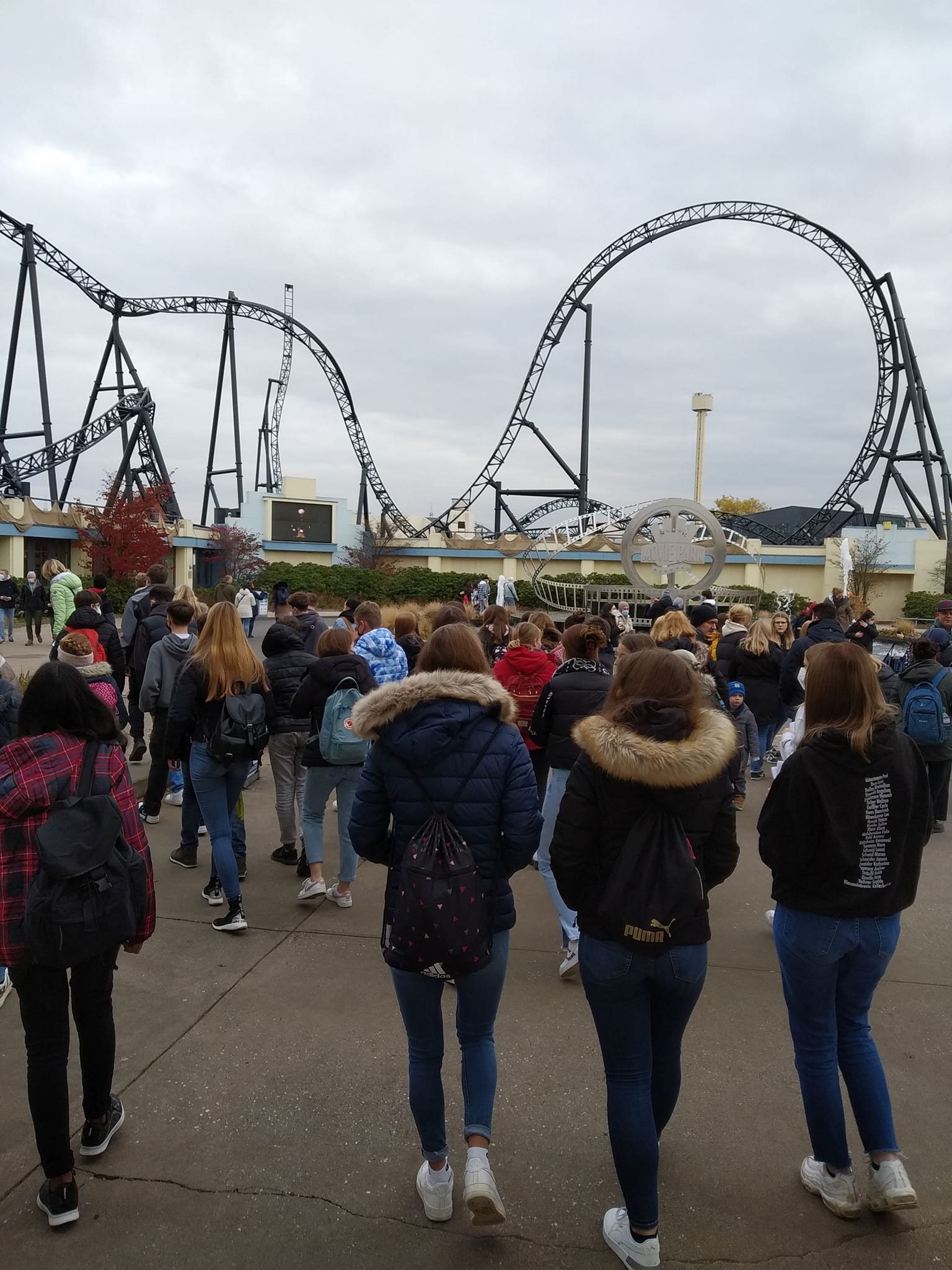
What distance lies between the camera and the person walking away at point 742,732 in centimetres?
684

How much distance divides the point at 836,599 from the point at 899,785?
11.9m

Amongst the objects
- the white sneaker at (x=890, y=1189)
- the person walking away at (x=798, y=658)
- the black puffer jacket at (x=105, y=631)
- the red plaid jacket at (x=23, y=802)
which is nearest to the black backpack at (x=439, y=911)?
the red plaid jacket at (x=23, y=802)

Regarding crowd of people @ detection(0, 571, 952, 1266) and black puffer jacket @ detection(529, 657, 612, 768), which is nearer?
crowd of people @ detection(0, 571, 952, 1266)

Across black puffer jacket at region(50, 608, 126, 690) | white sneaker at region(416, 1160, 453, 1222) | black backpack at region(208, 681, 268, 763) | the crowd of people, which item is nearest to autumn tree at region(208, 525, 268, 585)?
black puffer jacket at region(50, 608, 126, 690)

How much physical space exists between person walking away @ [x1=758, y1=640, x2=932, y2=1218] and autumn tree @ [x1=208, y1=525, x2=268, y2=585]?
34581mm

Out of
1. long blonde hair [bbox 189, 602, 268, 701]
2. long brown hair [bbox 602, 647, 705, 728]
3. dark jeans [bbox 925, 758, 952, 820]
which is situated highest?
long brown hair [bbox 602, 647, 705, 728]

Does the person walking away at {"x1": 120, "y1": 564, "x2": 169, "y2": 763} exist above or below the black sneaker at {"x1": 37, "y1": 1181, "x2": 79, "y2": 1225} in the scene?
above

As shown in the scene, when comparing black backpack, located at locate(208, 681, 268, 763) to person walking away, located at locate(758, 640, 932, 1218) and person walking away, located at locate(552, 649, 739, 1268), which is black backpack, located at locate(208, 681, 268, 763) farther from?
person walking away, located at locate(758, 640, 932, 1218)

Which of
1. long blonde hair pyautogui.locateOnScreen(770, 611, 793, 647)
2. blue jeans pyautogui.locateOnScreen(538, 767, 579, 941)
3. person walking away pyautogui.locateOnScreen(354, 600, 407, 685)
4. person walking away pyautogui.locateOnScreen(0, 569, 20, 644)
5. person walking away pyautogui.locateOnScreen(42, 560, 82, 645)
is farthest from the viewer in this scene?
person walking away pyautogui.locateOnScreen(0, 569, 20, 644)

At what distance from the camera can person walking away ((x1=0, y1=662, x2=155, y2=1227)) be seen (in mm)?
2514

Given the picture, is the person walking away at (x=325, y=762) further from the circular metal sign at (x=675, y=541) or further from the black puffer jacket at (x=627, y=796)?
the circular metal sign at (x=675, y=541)

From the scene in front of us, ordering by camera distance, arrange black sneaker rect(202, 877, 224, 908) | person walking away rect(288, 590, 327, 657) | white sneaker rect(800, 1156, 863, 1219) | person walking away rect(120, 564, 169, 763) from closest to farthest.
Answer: white sneaker rect(800, 1156, 863, 1219) → black sneaker rect(202, 877, 224, 908) → person walking away rect(288, 590, 327, 657) → person walking away rect(120, 564, 169, 763)

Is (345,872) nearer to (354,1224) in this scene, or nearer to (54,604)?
(354,1224)

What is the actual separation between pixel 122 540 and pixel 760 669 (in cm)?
2564
